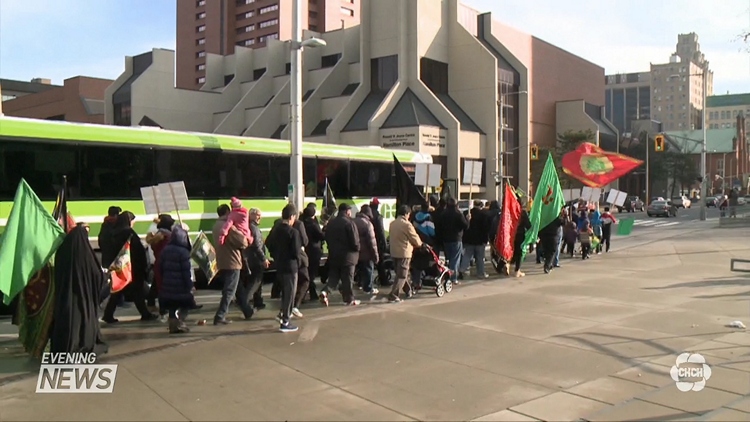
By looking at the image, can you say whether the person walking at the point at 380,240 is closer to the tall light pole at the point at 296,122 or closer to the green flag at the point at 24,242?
the tall light pole at the point at 296,122

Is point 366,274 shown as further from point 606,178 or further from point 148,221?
point 606,178

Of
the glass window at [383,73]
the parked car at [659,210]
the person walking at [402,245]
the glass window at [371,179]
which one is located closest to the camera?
the person walking at [402,245]

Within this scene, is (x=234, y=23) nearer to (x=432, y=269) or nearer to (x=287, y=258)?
(x=432, y=269)

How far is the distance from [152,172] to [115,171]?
0.74 metres

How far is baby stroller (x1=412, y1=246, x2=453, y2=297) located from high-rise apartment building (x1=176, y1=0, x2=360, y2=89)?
8485 cm

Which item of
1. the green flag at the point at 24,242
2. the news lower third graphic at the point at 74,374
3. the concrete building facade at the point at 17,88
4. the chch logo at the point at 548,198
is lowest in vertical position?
the news lower third graphic at the point at 74,374

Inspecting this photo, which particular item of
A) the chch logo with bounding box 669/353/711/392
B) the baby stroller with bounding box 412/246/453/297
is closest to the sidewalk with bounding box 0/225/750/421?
the chch logo with bounding box 669/353/711/392

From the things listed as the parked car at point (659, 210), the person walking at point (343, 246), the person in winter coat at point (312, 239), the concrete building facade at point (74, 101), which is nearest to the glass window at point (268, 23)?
the concrete building facade at point (74, 101)

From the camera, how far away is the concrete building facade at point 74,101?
2788 inches

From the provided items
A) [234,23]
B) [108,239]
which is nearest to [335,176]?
[108,239]

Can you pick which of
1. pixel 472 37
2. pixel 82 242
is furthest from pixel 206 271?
pixel 472 37

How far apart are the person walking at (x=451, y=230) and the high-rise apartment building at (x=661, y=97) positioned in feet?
541

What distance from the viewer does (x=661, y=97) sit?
176 metres

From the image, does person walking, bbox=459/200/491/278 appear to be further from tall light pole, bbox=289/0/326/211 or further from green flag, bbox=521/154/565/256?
tall light pole, bbox=289/0/326/211
